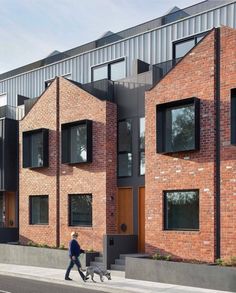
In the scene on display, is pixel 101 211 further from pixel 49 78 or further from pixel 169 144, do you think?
pixel 49 78

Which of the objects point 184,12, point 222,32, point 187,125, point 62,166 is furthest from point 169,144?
point 184,12

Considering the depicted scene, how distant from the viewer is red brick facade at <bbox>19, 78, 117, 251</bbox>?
18.9 metres

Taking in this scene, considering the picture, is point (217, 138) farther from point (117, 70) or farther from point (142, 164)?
point (117, 70)

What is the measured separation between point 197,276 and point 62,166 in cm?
890

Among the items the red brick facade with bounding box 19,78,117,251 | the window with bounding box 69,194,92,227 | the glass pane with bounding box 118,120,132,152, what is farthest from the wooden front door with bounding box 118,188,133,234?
the glass pane with bounding box 118,120,132,152

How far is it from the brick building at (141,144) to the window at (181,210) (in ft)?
0.11

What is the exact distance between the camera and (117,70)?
873 inches

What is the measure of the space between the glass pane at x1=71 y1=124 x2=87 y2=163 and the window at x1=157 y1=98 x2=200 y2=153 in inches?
159

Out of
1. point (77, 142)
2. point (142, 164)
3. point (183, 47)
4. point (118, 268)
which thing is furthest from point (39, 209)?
point (183, 47)

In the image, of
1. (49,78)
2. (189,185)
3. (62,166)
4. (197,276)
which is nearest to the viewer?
(197,276)

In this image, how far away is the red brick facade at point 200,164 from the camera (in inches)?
587

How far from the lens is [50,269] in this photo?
18.6m

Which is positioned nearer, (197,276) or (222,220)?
(197,276)

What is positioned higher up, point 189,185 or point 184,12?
point 184,12
